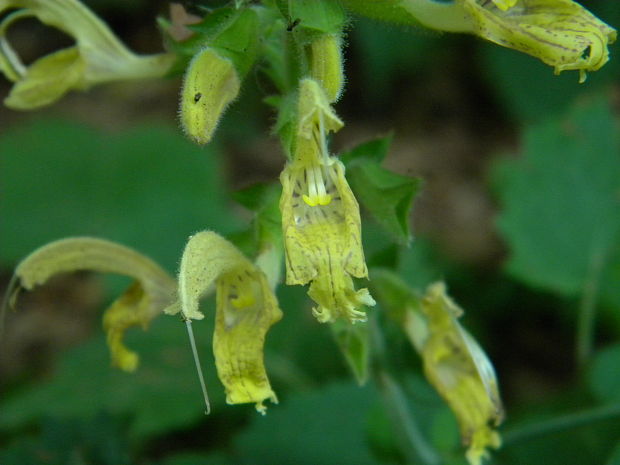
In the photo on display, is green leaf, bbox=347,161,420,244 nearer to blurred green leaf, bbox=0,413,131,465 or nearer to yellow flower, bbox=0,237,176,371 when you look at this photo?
yellow flower, bbox=0,237,176,371

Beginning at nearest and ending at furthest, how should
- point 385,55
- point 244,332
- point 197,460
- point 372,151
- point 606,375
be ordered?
point 244,332
point 372,151
point 197,460
point 606,375
point 385,55

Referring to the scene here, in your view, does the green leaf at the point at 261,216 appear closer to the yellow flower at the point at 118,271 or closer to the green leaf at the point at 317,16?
the yellow flower at the point at 118,271

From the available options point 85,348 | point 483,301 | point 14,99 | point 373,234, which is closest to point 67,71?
point 14,99

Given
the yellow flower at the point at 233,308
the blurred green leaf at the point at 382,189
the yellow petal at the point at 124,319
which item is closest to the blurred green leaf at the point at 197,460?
the yellow petal at the point at 124,319

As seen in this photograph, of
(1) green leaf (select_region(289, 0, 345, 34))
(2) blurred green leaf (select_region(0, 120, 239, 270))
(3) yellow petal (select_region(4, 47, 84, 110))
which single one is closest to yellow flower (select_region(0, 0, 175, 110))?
(3) yellow petal (select_region(4, 47, 84, 110))

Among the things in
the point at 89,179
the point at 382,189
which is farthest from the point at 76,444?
the point at 89,179

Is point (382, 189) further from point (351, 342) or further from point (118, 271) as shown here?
point (118, 271)
